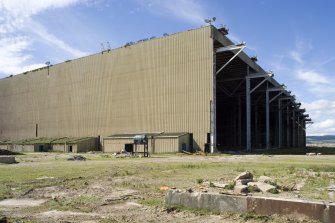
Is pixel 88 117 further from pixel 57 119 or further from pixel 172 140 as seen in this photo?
pixel 172 140

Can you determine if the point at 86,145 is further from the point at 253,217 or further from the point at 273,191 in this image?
the point at 253,217

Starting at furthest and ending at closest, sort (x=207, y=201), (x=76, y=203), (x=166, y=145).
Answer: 1. (x=166, y=145)
2. (x=76, y=203)
3. (x=207, y=201)

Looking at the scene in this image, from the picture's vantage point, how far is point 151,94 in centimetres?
6203

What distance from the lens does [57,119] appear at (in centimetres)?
8262

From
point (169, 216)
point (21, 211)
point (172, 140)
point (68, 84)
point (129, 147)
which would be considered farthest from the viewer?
point (68, 84)

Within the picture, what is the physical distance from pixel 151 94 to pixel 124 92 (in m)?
7.01

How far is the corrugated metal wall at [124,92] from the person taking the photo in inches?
2202

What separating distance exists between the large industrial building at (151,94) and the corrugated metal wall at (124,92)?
0.46 feet

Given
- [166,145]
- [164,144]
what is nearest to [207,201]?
[166,145]

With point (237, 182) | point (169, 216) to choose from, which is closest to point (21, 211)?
point (169, 216)

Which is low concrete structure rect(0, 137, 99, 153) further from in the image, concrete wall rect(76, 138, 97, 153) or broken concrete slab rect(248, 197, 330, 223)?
broken concrete slab rect(248, 197, 330, 223)

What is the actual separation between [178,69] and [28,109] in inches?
1802

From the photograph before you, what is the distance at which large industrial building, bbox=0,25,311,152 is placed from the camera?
182 feet

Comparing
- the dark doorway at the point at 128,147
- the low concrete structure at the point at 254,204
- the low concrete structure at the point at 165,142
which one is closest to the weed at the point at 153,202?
the low concrete structure at the point at 254,204
